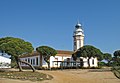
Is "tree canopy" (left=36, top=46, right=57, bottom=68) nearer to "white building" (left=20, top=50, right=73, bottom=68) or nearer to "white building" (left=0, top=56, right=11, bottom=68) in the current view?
"white building" (left=20, top=50, right=73, bottom=68)

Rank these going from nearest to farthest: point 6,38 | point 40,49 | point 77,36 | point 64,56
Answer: point 6,38, point 40,49, point 64,56, point 77,36

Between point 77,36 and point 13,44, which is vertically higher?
point 77,36

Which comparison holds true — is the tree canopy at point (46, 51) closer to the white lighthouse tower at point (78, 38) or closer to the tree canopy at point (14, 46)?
the white lighthouse tower at point (78, 38)

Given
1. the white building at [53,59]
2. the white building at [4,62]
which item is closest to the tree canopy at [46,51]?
the white building at [53,59]

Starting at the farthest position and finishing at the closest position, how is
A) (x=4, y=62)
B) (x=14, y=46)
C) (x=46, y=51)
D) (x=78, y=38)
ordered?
1. (x=78, y=38)
2. (x=4, y=62)
3. (x=46, y=51)
4. (x=14, y=46)

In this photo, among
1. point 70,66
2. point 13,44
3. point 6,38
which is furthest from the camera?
point 70,66

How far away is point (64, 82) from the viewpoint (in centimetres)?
2194

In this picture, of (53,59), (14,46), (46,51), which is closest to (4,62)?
(53,59)

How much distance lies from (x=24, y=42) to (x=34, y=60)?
34.6 m

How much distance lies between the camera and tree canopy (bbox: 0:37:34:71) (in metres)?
29.4

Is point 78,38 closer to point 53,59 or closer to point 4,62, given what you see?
point 53,59

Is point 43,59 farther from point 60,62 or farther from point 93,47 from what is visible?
point 93,47

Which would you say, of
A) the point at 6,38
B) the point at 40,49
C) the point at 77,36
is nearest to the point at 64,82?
the point at 6,38

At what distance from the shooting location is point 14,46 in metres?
29.7
